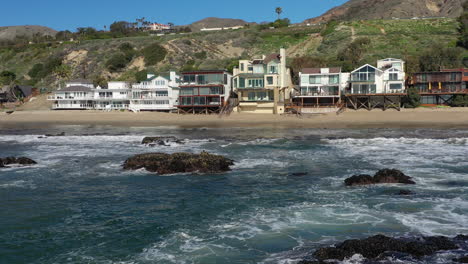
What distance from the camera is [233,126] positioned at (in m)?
62.2

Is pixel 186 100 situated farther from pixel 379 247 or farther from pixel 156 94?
pixel 379 247

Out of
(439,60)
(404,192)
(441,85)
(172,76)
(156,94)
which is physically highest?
(439,60)

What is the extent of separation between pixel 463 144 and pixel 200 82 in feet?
148

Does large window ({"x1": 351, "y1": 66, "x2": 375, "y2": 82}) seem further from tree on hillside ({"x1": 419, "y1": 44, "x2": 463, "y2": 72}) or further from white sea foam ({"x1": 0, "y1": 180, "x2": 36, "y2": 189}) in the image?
white sea foam ({"x1": 0, "y1": 180, "x2": 36, "y2": 189})

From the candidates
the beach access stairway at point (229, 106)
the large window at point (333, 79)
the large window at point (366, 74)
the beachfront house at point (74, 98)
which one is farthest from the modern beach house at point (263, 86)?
the beachfront house at point (74, 98)

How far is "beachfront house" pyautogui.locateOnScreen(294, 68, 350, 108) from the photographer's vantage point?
234 ft

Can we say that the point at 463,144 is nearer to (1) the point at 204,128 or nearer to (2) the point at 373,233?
(2) the point at 373,233

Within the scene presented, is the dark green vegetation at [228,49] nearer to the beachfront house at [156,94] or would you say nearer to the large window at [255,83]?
the large window at [255,83]

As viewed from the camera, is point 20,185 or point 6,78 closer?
point 20,185

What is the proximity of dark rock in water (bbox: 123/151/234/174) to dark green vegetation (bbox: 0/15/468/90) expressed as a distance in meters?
61.9

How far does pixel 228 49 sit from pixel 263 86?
60.1m

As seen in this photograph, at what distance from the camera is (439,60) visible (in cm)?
7819

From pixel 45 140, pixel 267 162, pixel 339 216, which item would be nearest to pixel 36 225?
pixel 339 216

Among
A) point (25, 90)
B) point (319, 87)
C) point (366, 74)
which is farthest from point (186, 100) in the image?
point (25, 90)
